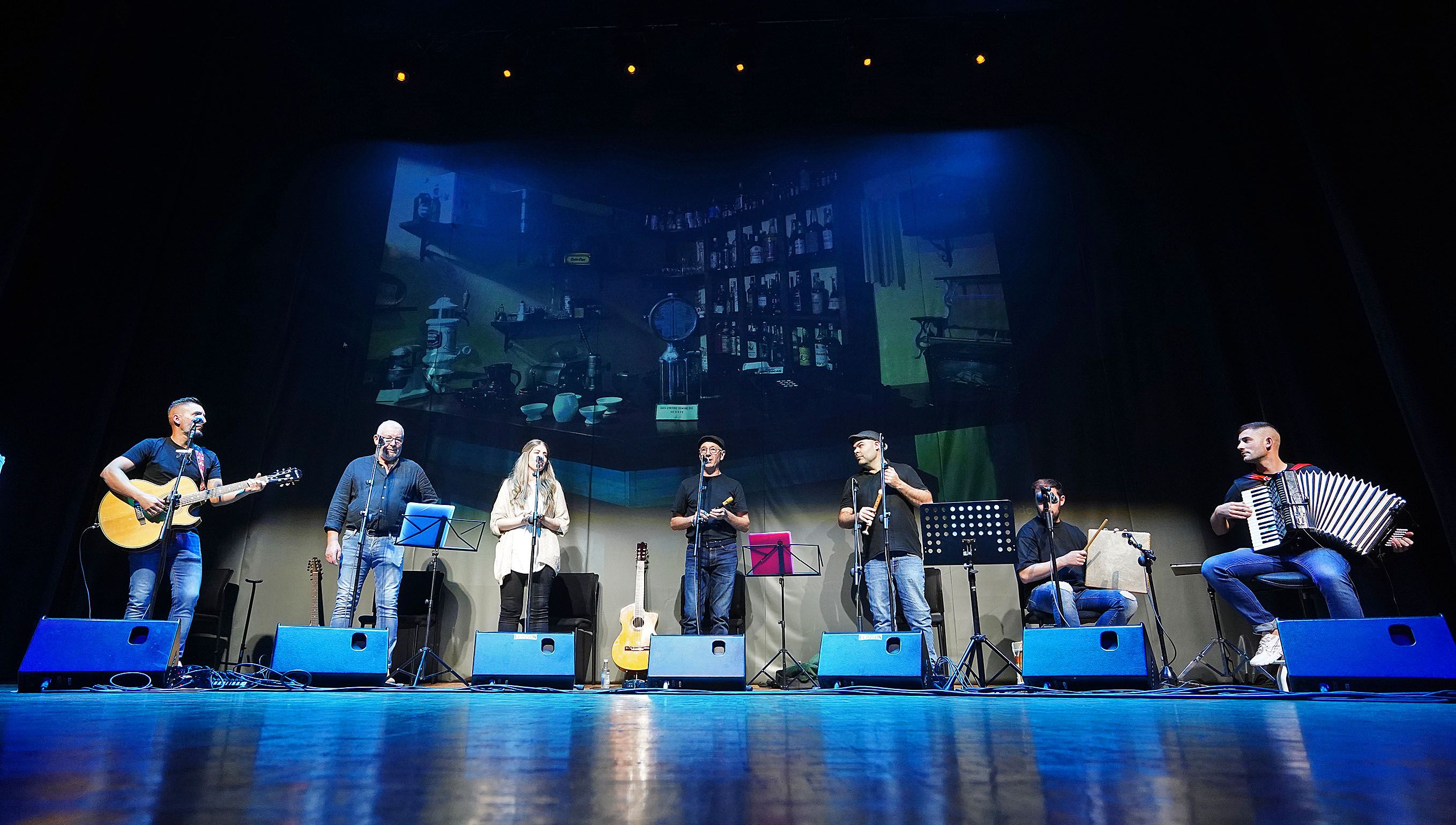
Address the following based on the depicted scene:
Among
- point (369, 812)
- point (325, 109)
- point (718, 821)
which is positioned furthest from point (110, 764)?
point (325, 109)

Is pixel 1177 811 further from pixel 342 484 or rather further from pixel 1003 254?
pixel 1003 254

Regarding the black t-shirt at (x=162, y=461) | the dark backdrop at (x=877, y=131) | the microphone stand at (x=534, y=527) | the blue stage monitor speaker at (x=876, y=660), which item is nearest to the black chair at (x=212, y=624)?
the dark backdrop at (x=877, y=131)

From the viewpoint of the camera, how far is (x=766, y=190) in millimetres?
6762

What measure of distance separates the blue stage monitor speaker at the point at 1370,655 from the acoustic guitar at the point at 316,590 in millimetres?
5443

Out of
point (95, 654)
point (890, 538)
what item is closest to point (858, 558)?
point (890, 538)

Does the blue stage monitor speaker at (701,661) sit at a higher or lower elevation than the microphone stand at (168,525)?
lower

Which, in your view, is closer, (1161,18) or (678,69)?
(1161,18)

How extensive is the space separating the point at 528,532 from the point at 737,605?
1558 mm

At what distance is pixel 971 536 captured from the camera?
4223 millimetres

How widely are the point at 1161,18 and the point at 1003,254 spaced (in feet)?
6.92

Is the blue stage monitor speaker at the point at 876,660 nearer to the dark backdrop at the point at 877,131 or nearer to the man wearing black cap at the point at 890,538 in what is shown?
the man wearing black cap at the point at 890,538

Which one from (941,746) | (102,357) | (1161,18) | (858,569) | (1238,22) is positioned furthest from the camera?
(1161,18)

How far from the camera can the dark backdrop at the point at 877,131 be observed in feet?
13.5

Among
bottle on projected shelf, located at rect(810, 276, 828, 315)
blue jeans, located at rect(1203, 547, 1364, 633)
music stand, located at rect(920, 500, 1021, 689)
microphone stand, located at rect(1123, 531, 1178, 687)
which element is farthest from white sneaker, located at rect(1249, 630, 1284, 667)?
bottle on projected shelf, located at rect(810, 276, 828, 315)
